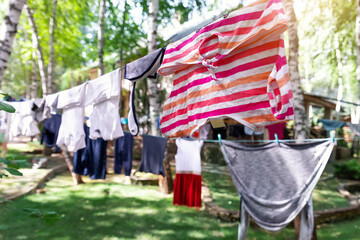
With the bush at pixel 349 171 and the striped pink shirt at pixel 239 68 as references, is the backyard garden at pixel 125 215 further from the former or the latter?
the striped pink shirt at pixel 239 68

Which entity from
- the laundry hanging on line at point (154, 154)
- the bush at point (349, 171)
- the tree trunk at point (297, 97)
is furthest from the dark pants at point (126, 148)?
the bush at point (349, 171)

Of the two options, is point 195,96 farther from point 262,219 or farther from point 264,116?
point 262,219

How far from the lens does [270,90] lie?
1.32 m

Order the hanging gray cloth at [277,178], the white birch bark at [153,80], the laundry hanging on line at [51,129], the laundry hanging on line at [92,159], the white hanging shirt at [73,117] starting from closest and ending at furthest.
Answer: the hanging gray cloth at [277,178] → the white hanging shirt at [73,117] → the laundry hanging on line at [92,159] → the laundry hanging on line at [51,129] → the white birch bark at [153,80]

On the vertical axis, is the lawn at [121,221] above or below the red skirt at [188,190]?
below

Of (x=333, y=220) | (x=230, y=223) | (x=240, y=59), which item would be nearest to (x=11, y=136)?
(x=230, y=223)

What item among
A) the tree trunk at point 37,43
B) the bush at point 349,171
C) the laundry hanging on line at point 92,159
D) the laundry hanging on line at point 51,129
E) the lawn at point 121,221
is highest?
the tree trunk at point 37,43

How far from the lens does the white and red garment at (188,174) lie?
13.2 ft

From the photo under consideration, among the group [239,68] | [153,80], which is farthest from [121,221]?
[239,68]

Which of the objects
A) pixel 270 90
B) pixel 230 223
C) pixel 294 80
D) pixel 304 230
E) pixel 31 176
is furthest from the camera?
pixel 31 176

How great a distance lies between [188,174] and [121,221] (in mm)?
1899

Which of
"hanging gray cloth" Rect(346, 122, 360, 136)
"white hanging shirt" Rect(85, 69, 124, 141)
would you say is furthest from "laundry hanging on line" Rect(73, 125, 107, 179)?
"hanging gray cloth" Rect(346, 122, 360, 136)

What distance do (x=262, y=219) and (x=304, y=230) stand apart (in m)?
0.53

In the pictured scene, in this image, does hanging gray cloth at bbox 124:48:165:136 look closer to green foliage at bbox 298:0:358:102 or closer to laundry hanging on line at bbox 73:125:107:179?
laundry hanging on line at bbox 73:125:107:179
